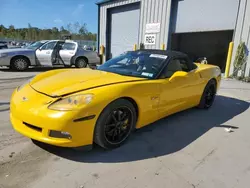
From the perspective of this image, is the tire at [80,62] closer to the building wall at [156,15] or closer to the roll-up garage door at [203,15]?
the building wall at [156,15]

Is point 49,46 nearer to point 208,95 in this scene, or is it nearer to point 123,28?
point 123,28

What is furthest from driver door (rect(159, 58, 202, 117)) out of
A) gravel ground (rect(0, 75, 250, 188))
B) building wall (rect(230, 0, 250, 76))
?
building wall (rect(230, 0, 250, 76))

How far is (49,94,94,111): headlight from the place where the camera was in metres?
2.14

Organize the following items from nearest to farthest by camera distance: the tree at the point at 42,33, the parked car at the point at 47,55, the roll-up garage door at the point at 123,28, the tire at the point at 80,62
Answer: the parked car at the point at 47,55 → the tire at the point at 80,62 → the roll-up garage door at the point at 123,28 → the tree at the point at 42,33

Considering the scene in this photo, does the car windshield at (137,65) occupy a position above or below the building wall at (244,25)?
below

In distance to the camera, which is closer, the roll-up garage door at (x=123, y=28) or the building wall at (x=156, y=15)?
the building wall at (x=156, y=15)

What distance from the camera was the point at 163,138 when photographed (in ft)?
9.80

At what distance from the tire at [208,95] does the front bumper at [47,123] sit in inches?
109

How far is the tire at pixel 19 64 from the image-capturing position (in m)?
8.57

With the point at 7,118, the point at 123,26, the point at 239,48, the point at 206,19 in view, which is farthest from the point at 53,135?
the point at 123,26

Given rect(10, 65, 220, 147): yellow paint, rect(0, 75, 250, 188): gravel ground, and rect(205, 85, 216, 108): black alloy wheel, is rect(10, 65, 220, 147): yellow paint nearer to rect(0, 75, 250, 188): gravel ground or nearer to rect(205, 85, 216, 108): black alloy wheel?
rect(0, 75, 250, 188): gravel ground

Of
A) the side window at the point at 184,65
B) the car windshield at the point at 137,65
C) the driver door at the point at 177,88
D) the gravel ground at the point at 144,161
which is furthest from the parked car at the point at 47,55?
the driver door at the point at 177,88

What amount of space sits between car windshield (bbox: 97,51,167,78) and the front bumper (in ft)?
3.86

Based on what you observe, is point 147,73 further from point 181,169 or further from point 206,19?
point 206,19
